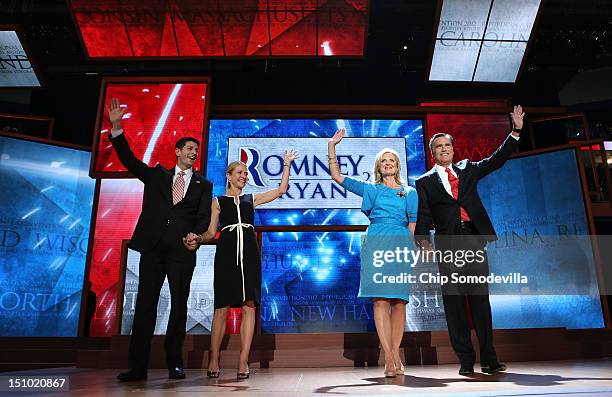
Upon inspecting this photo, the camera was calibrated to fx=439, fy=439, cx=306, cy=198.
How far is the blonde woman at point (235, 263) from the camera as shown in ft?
9.23

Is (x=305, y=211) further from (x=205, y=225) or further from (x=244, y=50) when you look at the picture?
(x=205, y=225)

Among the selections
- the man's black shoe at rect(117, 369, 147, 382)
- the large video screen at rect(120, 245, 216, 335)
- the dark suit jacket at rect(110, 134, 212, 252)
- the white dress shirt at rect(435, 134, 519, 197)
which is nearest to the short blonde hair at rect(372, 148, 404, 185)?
the white dress shirt at rect(435, 134, 519, 197)

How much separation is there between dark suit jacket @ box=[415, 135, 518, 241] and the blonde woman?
3.17 ft

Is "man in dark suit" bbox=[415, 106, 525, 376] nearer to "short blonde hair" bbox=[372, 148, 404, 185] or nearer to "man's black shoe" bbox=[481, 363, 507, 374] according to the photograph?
"man's black shoe" bbox=[481, 363, 507, 374]

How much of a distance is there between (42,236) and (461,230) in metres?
5.72

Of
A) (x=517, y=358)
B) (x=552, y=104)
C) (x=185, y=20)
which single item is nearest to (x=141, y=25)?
(x=185, y=20)

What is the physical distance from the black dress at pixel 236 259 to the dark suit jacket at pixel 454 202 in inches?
42.7

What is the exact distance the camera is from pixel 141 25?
6.59 metres

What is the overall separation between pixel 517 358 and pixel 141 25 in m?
6.49

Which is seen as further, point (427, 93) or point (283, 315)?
point (427, 93)

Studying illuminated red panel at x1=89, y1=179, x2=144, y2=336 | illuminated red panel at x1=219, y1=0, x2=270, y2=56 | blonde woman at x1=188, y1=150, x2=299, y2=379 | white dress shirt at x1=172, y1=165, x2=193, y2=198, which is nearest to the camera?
blonde woman at x1=188, y1=150, x2=299, y2=379

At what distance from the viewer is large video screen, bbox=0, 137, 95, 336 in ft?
18.9

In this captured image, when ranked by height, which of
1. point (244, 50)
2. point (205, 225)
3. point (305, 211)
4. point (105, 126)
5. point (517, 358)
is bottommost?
point (517, 358)

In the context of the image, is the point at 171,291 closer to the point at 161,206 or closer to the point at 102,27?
the point at 161,206
